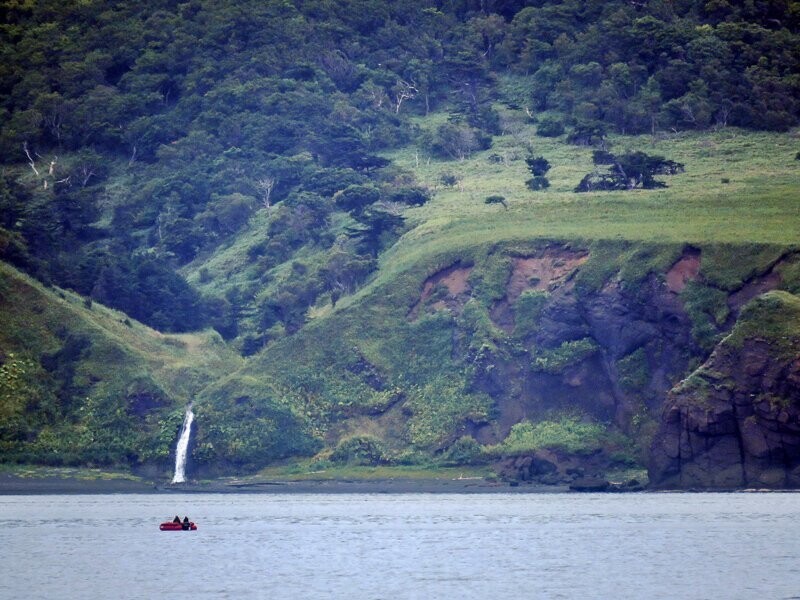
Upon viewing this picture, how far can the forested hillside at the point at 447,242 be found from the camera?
11562cm

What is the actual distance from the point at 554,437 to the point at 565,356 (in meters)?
8.66

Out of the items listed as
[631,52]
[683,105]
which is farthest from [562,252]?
[631,52]

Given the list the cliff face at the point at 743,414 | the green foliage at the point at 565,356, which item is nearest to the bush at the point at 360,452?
the green foliage at the point at 565,356

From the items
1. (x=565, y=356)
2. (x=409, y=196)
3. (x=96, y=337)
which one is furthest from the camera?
(x=409, y=196)

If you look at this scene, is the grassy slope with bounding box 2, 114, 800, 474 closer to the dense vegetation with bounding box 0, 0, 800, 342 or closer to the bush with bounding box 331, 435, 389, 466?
the bush with bounding box 331, 435, 389, 466

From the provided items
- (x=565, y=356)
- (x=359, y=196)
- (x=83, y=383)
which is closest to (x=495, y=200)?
(x=359, y=196)

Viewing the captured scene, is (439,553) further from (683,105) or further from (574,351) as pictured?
(683,105)

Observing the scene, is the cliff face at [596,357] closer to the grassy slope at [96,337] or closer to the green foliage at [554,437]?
the green foliage at [554,437]

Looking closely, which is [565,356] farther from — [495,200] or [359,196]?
[359,196]

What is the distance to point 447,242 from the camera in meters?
133

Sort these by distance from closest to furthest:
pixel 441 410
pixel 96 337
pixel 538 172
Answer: pixel 441 410 → pixel 96 337 → pixel 538 172

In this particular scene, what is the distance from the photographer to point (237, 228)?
572 ft

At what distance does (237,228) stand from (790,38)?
234ft

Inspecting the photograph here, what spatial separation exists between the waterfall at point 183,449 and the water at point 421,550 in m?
16.1
